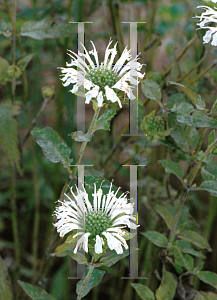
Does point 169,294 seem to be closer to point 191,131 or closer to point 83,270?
point 83,270

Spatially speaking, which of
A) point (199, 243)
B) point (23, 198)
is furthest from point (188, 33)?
point (23, 198)

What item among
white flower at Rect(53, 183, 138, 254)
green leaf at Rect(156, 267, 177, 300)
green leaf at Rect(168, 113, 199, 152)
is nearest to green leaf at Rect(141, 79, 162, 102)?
green leaf at Rect(168, 113, 199, 152)

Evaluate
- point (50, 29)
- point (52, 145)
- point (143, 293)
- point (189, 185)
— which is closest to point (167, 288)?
point (143, 293)

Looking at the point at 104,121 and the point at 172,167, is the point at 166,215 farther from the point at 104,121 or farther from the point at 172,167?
the point at 104,121

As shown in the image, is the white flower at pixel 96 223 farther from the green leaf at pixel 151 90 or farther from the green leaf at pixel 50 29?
the green leaf at pixel 50 29

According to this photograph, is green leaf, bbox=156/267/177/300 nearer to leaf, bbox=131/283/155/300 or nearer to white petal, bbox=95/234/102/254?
leaf, bbox=131/283/155/300

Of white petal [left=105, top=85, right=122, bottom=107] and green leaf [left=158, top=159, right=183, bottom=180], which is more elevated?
white petal [left=105, top=85, right=122, bottom=107]
